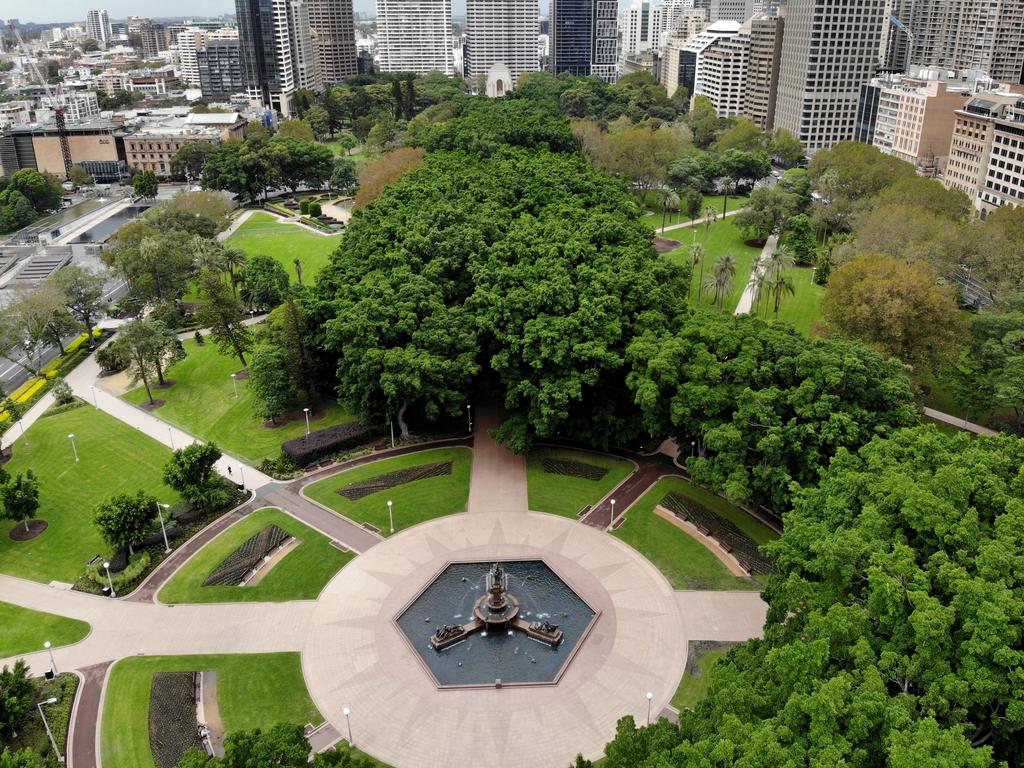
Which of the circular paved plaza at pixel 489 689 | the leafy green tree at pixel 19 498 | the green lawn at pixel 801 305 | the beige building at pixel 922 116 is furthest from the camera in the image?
the beige building at pixel 922 116

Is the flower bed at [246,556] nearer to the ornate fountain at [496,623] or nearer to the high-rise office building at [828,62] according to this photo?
the ornate fountain at [496,623]

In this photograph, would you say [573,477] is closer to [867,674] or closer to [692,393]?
[692,393]

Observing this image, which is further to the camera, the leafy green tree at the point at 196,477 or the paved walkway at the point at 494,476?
the paved walkway at the point at 494,476

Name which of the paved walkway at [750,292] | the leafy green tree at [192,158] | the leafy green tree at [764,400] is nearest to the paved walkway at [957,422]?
the leafy green tree at [764,400]

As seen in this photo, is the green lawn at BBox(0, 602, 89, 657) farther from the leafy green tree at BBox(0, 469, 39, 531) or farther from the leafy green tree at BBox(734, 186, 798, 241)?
the leafy green tree at BBox(734, 186, 798, 241)

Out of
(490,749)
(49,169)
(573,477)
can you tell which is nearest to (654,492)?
(573,477)
